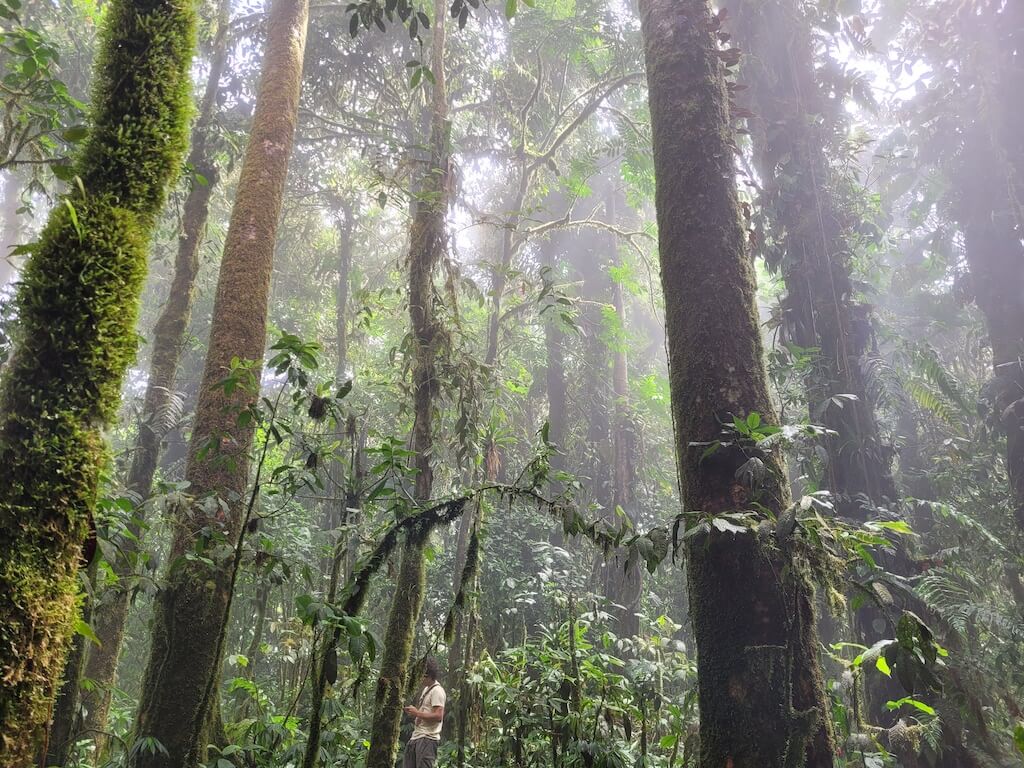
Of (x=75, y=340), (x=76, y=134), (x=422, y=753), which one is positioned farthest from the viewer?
(x=422, y=753)

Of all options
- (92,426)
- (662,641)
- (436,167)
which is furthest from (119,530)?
(662,641)

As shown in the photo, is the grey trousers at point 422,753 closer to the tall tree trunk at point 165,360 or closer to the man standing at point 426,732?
the man standing at point 426,732

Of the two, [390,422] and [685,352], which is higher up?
[390,422]

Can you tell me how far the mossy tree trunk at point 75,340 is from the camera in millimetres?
1139

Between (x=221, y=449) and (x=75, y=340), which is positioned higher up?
(x=221, y=449)

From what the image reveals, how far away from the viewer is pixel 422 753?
593 cm

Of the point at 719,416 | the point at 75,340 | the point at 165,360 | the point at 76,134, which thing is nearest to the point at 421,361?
the point at 165,360

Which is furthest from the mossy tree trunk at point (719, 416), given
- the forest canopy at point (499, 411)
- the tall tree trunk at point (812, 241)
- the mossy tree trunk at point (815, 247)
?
the tall tree trunk at point (812, 241)

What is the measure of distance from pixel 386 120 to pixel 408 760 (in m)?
9.66

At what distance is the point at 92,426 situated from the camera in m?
1.31

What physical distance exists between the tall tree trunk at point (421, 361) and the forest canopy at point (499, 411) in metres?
0.03

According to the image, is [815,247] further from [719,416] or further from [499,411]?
[719,416]

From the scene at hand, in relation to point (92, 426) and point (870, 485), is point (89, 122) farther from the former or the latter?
point (870, 485)

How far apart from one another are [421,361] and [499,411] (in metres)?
2.04
